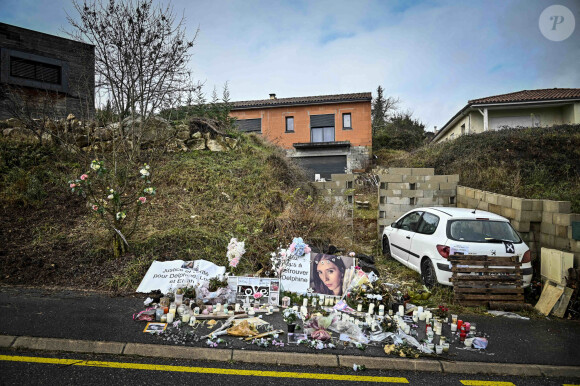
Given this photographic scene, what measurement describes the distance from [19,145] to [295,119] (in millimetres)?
18872

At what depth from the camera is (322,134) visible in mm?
26516

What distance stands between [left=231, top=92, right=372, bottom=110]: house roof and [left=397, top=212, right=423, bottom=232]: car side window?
18550 millimetres

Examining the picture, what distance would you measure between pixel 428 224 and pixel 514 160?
397 inches

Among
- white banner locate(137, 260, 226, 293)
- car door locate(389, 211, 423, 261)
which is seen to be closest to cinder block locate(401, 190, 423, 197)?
car door locate(389, 211, 423, 261)

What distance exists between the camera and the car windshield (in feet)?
20.3

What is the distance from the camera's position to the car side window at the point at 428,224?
270 inches

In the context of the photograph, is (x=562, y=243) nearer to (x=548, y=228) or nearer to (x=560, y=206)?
(x=548, y=228)

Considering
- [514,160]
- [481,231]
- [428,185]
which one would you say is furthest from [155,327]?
[514,160]

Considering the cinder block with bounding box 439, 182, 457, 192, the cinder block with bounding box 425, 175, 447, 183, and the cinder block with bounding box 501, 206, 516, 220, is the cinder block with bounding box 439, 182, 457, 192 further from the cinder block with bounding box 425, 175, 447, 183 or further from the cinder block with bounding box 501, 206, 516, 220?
the cinder block with bounding box 501, 206, 516, 220

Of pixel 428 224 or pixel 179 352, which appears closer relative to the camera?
pixel 179 352

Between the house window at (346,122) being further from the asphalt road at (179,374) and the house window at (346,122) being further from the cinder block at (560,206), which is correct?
the asphalt road at (179,374)

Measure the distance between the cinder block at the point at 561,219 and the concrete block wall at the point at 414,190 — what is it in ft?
11.6

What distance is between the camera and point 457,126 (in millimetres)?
26391

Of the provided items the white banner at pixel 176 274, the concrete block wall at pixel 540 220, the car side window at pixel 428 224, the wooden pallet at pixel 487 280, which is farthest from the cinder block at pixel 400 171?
the white banner at pixel 176 274
